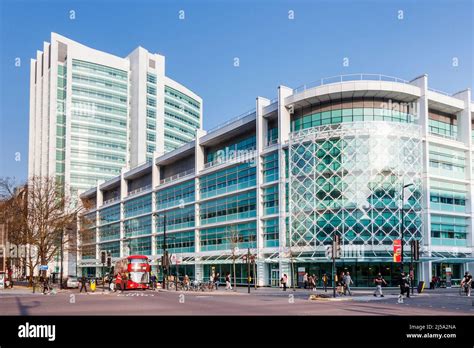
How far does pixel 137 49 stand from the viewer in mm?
132125

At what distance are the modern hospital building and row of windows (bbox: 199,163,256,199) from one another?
13cm

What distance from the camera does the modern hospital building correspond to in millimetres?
51906

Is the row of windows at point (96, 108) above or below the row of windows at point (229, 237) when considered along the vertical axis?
above

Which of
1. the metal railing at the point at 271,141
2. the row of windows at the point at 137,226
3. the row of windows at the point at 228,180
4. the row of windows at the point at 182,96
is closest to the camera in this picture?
the metal railing at the point at 271,141

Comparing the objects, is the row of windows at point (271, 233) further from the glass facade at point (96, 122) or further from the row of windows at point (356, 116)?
the glass facade at point (96, 122)

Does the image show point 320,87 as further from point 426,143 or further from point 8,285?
point 8,285

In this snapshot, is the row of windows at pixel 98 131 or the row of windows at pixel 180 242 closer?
the row of windows at pixel 180 242

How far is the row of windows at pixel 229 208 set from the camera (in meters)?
62.2

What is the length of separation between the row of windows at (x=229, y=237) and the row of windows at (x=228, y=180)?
4.51m

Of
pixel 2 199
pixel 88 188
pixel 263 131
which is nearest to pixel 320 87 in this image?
pixel 263 131

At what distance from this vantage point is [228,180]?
66312 mm

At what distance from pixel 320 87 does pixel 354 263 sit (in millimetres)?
17675

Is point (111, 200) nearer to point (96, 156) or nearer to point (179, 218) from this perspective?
point (96, 156)

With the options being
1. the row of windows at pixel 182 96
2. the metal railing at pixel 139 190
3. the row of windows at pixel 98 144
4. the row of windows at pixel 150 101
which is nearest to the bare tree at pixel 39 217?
the metal railing at pixel 139 190
